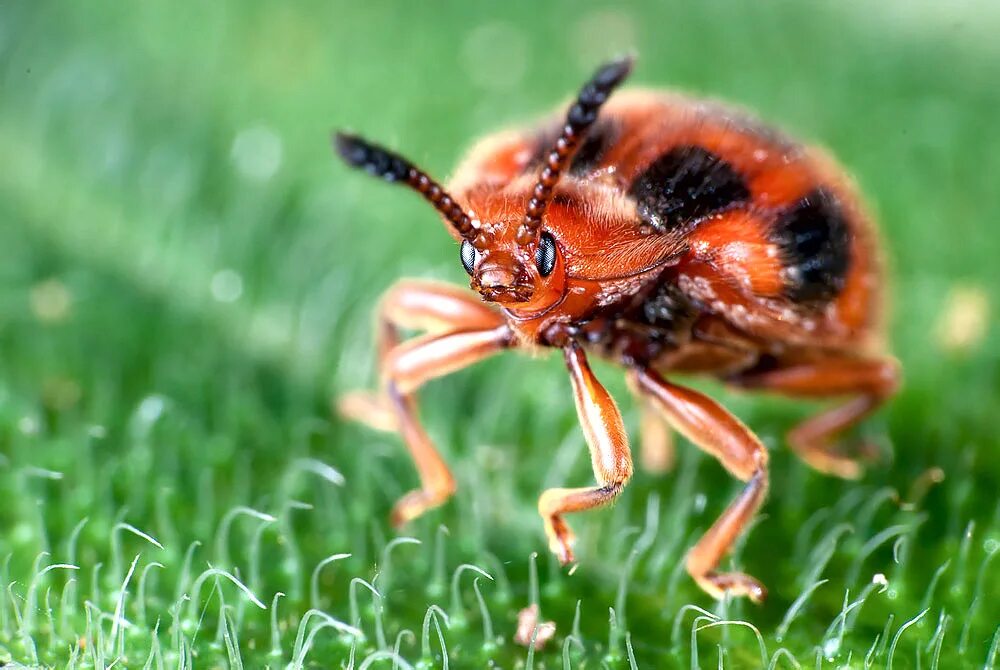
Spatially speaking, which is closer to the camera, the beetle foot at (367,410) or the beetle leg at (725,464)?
the beetle leg at (725,464)

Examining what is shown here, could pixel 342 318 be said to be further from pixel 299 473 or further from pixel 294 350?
pixel 299 473


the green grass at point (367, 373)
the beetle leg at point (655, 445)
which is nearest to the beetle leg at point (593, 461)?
the green grass at point (367, 373)

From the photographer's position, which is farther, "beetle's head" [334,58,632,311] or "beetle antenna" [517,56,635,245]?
"beetle's head" [334,58,632,311]

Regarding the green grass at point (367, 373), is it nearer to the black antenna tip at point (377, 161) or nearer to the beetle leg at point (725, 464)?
the beetle leg at point (725, 464)

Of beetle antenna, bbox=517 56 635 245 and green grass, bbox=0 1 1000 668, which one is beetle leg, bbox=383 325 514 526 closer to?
green grass, bbox=0 1 1000 668

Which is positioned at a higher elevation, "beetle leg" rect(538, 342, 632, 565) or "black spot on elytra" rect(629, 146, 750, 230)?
"black spot on elytra" rect(629, 146, 750, 230)

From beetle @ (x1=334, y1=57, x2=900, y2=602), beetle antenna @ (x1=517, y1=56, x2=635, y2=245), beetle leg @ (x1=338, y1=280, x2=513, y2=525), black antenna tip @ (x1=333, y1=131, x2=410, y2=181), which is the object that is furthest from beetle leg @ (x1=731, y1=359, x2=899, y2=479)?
black antenna tip @ (x1=333, y1=131, x2=410, y2=181)
